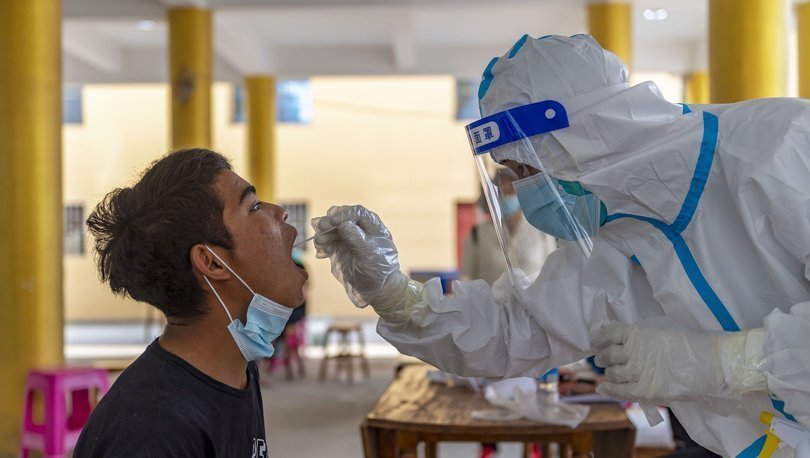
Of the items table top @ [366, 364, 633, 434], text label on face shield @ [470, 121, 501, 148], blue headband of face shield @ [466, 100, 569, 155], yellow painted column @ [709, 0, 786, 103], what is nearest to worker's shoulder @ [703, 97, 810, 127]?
blue headband of face shield @ [466, 100, 569, 155]

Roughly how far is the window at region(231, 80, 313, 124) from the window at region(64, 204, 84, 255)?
282 centimetres

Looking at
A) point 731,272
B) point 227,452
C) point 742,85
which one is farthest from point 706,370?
point 742,85

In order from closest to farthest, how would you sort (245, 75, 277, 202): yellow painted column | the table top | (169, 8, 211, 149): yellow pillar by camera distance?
the table top
(169, 8, 211, 149): yellow pillar
(245, 75, 277, 202): yellow painted column

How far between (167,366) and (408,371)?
6.28 feet

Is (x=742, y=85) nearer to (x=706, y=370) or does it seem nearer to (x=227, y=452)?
(x=706, y=370)

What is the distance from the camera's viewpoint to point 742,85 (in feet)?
15.6

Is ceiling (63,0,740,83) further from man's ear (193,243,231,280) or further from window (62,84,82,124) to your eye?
man's ear (193,243,231,280)

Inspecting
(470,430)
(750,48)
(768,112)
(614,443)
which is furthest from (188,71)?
(768,112)

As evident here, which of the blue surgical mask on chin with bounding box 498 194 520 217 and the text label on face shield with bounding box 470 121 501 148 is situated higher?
the text label on face shield with bounding box 470 121 501 148

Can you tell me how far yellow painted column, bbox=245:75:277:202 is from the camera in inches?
397

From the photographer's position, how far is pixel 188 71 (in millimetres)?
7137

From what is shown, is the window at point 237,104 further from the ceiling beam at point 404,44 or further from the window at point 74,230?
the ceiling beam at point 404,44

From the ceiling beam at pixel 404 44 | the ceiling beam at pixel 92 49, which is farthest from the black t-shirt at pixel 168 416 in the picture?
the ceiling beam at pixel 92 49

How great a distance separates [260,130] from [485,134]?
346 inches
